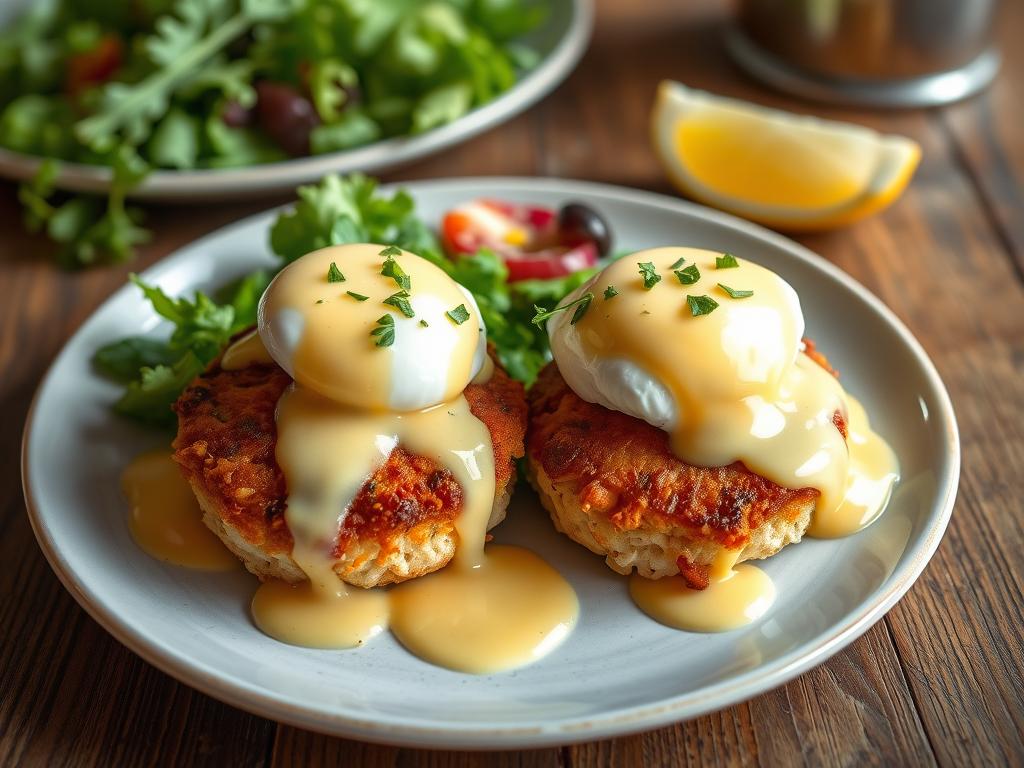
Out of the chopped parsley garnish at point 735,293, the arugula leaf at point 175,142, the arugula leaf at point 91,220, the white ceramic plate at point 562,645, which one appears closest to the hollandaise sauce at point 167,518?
the white ceramic plate at point 562,645

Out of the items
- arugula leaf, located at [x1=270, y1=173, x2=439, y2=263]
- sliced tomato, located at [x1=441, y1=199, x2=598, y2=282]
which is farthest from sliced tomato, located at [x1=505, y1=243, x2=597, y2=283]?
arugula leaf, located at [x1=270, y1=173, x2=439, y2=263]

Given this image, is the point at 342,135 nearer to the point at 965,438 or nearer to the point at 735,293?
the point at 735,293

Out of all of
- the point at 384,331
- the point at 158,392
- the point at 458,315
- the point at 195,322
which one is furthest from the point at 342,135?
the point at 384,331

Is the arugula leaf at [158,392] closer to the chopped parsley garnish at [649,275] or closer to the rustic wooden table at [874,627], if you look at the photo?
the rustic wooden table at [874,627]

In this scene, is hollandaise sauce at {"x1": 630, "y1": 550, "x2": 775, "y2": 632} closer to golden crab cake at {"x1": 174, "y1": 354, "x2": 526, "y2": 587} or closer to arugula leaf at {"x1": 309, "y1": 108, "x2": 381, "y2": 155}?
golden crab cake at {"x1": 174, "y1": 354, "x2": 526, "y2": 587}

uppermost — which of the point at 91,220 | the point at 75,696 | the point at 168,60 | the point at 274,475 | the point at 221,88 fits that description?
the point at 274,475

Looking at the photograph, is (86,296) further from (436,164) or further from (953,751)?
(953,751)
